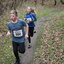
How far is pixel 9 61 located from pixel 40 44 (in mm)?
2895

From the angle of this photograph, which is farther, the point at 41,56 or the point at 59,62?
the point at 41,56

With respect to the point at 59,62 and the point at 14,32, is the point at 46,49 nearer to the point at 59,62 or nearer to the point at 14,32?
the point at 59,62

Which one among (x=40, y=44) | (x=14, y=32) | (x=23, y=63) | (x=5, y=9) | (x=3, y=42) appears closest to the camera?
(x=14, y=32)

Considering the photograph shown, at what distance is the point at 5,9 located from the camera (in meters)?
20.5

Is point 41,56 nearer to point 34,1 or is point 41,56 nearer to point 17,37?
point 17,37

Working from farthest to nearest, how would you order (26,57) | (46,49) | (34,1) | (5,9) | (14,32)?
(34,1), (5,9), (46,49), (26,57), (14,32)

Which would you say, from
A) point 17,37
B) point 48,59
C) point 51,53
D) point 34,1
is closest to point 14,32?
point 17,37

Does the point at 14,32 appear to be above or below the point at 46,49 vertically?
above

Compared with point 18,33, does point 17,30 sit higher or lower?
higher

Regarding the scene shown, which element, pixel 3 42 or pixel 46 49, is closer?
pixel 46 49

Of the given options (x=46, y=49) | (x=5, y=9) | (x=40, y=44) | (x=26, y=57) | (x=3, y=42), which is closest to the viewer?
(x=26, y=57)

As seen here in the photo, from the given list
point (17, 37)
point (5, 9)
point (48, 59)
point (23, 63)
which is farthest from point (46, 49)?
point (5, 9)

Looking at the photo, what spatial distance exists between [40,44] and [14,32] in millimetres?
3936

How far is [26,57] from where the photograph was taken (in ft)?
27.3
